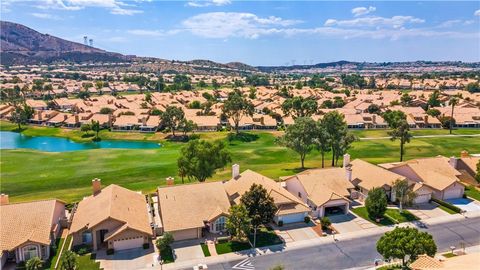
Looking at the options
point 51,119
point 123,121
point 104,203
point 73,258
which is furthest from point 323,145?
point 51,119

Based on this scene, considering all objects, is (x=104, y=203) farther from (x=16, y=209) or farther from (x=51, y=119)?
(x=51, y=119)

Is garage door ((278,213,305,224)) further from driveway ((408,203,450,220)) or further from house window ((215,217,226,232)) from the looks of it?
driveway ((408,203,450,220))

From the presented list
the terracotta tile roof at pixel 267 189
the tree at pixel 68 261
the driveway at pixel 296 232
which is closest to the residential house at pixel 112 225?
the tree at pixel 68 261

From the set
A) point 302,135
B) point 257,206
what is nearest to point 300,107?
point 302,135

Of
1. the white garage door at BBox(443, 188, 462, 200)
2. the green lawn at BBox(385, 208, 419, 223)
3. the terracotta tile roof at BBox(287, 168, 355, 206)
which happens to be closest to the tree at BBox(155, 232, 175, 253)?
the terracotta tile roof at BBox(287, 168, 355, 206)

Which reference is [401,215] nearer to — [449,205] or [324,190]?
[449,205]
